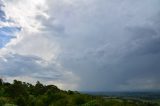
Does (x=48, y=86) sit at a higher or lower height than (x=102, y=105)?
higher

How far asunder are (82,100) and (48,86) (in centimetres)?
4344

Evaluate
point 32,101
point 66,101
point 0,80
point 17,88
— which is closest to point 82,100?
point 66,101

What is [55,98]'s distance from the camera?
9600 cm

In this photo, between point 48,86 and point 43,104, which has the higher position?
point 48,86

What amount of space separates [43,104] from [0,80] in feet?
140

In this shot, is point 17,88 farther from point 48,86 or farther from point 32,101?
point 48,86

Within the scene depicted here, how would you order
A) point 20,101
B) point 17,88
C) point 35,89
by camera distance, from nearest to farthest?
point 20,101 → point 17,88 → point 35,89

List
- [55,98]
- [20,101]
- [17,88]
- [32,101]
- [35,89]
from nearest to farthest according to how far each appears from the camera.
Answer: [20,101] < [32,101] < [55,98] < [17,88] < [35,89]

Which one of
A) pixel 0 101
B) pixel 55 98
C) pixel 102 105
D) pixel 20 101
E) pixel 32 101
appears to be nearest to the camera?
pixel 0 101

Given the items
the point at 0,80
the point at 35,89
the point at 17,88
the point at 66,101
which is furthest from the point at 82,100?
the point at 0,80

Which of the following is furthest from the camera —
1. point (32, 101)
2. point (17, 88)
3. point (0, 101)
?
point (17, 88)

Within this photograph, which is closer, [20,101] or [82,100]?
[20,101]

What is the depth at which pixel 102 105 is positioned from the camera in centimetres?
7375

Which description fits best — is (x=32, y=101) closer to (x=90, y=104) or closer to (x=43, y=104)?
(x=43, y=104)
